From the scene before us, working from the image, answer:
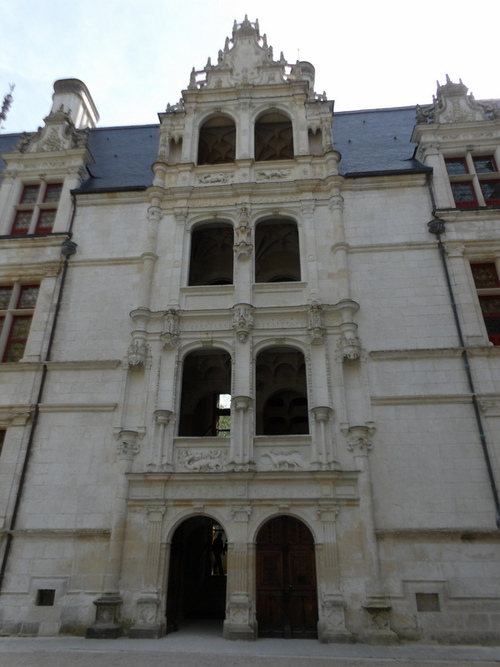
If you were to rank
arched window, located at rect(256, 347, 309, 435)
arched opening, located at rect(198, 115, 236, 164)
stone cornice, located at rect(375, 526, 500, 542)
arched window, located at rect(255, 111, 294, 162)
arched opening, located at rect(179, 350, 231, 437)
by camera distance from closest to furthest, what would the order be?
stone cornice, located at rect(375, 526, 500, 542), arched opening, located at rect(179, 350, 231, 437), arched window, located at rect(256, 347, 309, 435), arched window, located at rect(255, 111, 294, 162), arched opening, located at rect(198, 115, 236, 164)

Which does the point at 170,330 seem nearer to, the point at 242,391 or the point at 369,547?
the point at 242,391

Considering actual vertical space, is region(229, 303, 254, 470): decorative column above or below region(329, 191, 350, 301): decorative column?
below

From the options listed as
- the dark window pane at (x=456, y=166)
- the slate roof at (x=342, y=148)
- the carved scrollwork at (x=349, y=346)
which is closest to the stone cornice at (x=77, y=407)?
the carved scrollwork at (x=349, y=346)

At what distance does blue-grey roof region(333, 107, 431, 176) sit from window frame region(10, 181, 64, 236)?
33.6ft

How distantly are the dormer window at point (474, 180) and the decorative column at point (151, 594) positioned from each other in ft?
43.0

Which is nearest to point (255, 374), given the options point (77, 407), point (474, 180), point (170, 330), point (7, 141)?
point (170, 330)

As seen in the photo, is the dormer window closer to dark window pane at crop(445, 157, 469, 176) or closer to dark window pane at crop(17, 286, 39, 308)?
dark window pane at crop(445, 157, 469, 176)

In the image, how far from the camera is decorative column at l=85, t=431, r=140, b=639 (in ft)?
35.9

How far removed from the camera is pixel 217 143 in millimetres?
19297

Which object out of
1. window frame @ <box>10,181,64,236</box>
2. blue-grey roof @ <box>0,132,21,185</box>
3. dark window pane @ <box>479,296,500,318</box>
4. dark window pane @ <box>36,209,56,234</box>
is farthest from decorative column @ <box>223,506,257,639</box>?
blue-grey roof @ <box>0,132,21,185</box>

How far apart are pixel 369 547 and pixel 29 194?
1611 cm

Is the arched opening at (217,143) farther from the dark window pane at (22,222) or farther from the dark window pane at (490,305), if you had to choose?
A: the dark window pane at (490,305)

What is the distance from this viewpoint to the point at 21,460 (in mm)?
13055

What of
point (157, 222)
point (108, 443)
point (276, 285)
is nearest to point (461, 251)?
point (276, 285)
